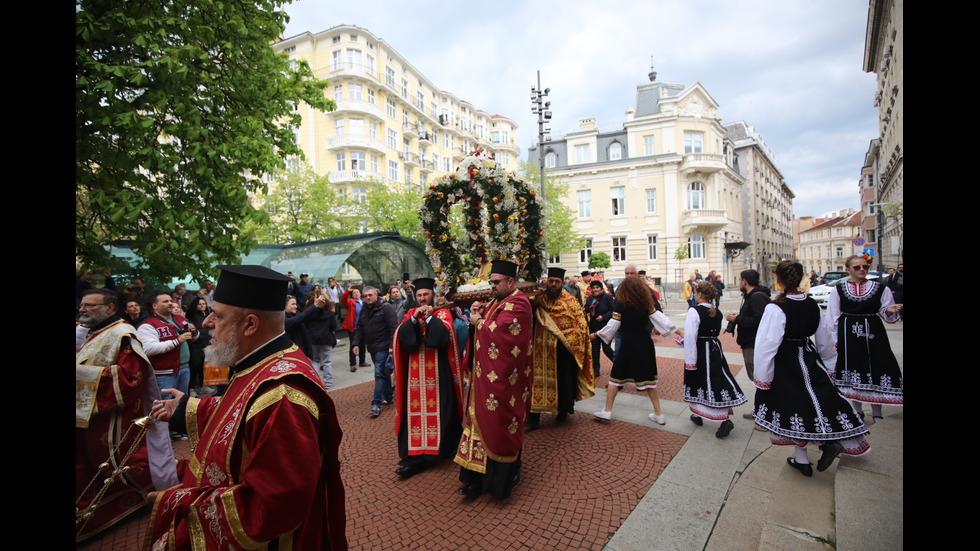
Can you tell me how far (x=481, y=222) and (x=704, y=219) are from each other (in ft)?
99.0

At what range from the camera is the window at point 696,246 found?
106ft

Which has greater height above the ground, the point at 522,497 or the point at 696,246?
the point at 696,246

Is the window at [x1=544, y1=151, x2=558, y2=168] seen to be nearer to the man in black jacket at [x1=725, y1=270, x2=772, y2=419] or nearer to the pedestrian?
the pedestrian

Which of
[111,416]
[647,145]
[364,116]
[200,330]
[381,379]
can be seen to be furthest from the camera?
[364,116]

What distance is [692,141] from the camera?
3259cm

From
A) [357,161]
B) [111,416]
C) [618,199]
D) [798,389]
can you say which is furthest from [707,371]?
[357,161]

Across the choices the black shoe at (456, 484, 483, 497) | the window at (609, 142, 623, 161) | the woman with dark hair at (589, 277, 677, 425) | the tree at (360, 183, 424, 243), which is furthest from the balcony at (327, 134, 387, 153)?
the black shoe at (456, 484, 483, 497)

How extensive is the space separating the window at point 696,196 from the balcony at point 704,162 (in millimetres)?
1480

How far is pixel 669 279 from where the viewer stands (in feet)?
106

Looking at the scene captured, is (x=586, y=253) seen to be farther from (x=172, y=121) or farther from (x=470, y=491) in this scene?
(x=470, y=491)

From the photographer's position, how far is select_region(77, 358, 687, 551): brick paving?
10.6 feet

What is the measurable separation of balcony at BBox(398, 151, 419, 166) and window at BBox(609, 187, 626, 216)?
20.2 m

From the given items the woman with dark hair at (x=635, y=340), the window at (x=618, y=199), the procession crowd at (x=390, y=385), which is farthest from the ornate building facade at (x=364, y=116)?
the woman with dark hair at (x=635, y=340)
